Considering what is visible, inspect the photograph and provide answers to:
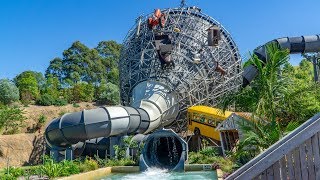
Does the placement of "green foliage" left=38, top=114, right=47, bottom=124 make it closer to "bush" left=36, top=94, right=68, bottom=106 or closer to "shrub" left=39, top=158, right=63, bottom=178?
"bush" left=36, top=94, right=68, bottom=106

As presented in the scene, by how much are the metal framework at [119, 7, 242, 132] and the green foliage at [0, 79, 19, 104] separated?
16.8 metres

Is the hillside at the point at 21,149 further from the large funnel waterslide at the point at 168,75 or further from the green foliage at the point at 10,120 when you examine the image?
the large funnel waterslide at the point at 168,75

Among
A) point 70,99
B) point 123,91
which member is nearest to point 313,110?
point 123,91

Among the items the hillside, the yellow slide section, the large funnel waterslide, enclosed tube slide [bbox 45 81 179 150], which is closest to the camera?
enclosed tube slide [bbox 45 81 179 150]

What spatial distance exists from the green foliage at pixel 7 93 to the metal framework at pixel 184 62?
663 inches

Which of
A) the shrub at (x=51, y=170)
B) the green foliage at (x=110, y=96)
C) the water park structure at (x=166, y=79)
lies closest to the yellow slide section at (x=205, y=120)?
the water park structure at (x=166, y=79)

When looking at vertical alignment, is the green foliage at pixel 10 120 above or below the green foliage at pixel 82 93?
below

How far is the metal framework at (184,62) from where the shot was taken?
31.7 meters

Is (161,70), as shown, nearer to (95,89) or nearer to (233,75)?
(233,75)

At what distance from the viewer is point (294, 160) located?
463 centimetres

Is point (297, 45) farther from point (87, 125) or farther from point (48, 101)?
point (48, 101)

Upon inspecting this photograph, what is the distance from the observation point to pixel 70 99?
163ft

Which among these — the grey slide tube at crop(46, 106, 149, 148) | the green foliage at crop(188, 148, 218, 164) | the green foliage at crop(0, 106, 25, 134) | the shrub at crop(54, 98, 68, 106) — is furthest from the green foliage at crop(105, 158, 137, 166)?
the shrub at crop(54, 98, 68, 106)

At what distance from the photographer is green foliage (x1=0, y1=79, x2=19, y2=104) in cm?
4553
